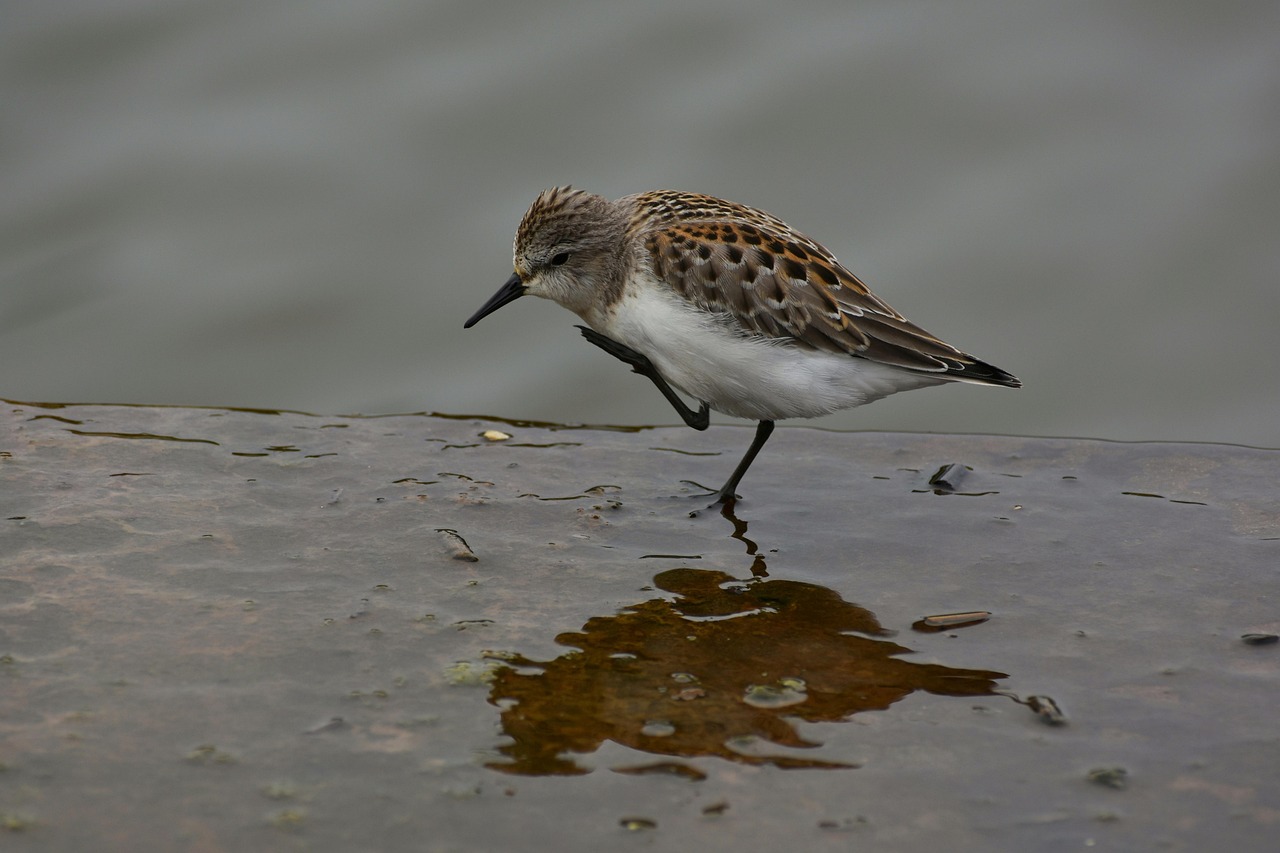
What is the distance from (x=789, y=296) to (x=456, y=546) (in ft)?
6.47

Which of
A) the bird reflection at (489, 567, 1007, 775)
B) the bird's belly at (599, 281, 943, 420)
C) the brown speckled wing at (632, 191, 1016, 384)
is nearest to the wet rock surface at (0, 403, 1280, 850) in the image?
the bird reflection at (489, 567, 1007, 775)

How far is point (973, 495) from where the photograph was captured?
570 cm

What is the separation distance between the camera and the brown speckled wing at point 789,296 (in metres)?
5.80

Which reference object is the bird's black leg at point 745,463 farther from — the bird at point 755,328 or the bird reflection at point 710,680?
the bird reflection at point 710,680

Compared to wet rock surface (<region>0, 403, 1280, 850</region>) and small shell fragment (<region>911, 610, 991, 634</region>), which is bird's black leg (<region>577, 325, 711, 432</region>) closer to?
wet rock surface (<region>0, 403, 1280, 850</region>)

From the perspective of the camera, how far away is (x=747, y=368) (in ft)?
19.0

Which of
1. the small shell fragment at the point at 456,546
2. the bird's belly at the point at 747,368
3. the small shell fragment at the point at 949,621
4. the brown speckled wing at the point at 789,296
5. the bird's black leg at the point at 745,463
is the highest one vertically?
the brown speckled wing at the point at 789,296

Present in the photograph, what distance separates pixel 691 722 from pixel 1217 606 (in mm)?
2054

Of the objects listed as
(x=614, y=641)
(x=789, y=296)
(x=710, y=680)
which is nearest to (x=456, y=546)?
(x=614, y=641)

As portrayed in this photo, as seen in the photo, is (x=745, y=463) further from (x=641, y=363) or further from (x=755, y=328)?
(x=641, y=363)

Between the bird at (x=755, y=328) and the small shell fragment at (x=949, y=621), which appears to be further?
the bird at (x=755, y=328)

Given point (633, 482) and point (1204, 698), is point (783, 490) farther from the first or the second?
point (1204, 698)

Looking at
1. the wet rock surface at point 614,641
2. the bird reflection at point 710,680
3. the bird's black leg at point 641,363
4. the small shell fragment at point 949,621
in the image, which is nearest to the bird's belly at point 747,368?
the bird's black leg at point 641,363

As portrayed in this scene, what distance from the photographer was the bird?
580cm
